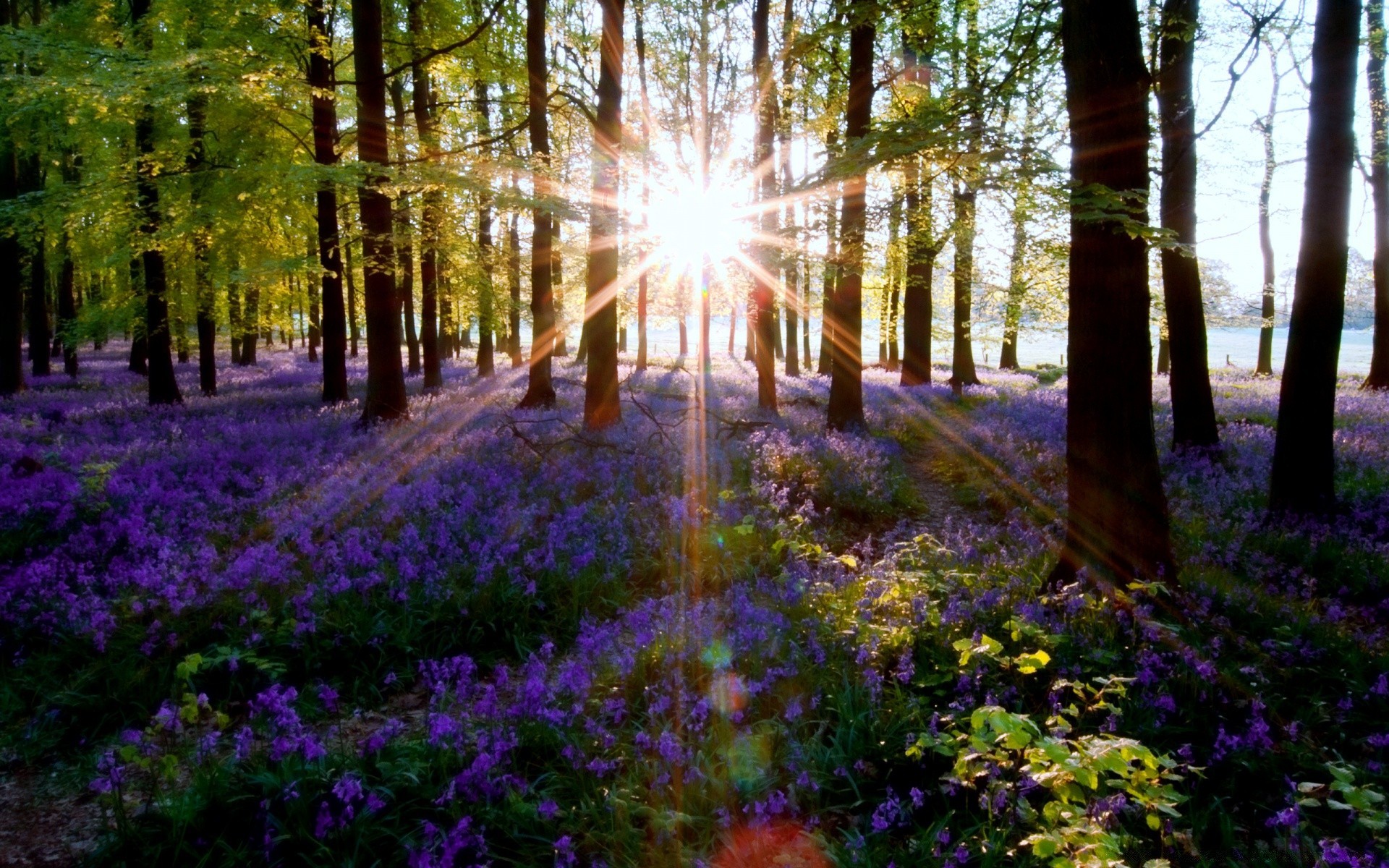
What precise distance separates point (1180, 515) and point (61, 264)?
32.1 m

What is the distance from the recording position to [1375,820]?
2.89 m

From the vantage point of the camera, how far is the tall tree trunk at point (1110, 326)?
17.6 ft

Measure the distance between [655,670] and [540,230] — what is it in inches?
447

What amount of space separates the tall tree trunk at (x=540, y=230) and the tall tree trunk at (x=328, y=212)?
351 cm

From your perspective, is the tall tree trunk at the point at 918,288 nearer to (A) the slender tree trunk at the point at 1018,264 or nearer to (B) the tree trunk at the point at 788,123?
(A) the slender tree trunk at the point at 1018,264

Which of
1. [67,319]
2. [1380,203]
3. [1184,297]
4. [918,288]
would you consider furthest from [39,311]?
[1380,203]

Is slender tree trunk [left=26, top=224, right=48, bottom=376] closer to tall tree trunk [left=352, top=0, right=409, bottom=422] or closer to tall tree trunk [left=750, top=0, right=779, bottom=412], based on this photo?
tall tree trunk [left=352, top=0, right=409, bottom=422]

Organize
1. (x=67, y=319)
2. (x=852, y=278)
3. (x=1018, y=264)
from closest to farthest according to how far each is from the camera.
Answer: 1. (x=852, y=278)
2. (x=1018, y=264)
3. (x=67, y=319)

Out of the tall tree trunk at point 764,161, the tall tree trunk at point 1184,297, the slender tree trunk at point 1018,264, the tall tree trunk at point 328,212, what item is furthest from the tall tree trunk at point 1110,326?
the tall tree trunk at point 328,212

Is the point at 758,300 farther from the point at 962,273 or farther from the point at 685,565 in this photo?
the point at 685,565

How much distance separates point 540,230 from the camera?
14219 mm

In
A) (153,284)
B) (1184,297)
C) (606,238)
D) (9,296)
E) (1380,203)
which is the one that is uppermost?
(1380,203)

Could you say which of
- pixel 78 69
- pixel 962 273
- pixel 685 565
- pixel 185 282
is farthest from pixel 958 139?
pixel 185 282

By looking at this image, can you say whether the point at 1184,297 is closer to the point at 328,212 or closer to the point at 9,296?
the point at 328,212
